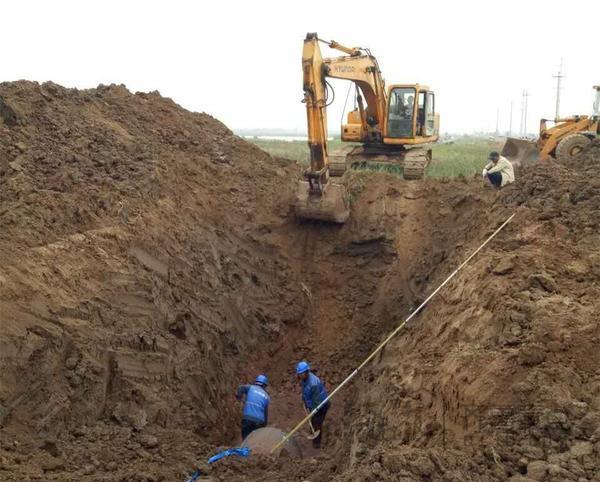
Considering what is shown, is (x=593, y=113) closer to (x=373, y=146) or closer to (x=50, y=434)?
(x=373, y=146)

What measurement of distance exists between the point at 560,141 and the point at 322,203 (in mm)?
9098

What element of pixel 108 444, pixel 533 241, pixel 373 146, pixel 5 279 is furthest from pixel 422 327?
pixel 373 146

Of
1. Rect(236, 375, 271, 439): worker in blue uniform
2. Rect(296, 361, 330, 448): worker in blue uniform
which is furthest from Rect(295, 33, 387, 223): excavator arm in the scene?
Rect(236, 375, 271, 439): worker in blue uniform

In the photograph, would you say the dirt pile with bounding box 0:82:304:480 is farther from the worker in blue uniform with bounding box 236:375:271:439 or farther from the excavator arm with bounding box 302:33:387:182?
the excavator arm with bounding box 302:33:387:182

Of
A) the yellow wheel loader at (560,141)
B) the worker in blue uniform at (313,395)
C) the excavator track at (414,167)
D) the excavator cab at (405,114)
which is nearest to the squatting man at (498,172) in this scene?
the excavator track at (414,167)

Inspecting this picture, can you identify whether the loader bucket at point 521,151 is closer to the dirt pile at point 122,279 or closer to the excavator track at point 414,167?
the excavator track at point 414,167

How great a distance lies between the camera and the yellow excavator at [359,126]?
34.4ft

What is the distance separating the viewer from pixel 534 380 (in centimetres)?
467

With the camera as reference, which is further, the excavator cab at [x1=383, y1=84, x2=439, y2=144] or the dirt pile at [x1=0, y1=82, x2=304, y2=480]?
the excavator cab at [x1=383, y1=84, x2=439, y2=144]

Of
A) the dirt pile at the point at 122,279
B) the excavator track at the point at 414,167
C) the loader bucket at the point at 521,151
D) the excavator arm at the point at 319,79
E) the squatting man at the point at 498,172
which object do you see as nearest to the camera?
the dirt pile at the point at 122,279

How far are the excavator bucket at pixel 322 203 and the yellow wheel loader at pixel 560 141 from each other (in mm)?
7538

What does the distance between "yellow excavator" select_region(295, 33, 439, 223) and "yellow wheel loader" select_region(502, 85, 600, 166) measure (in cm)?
339

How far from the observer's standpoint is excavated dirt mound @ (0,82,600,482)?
4898mm

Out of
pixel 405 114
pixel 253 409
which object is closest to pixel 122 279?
pixel 253 409
